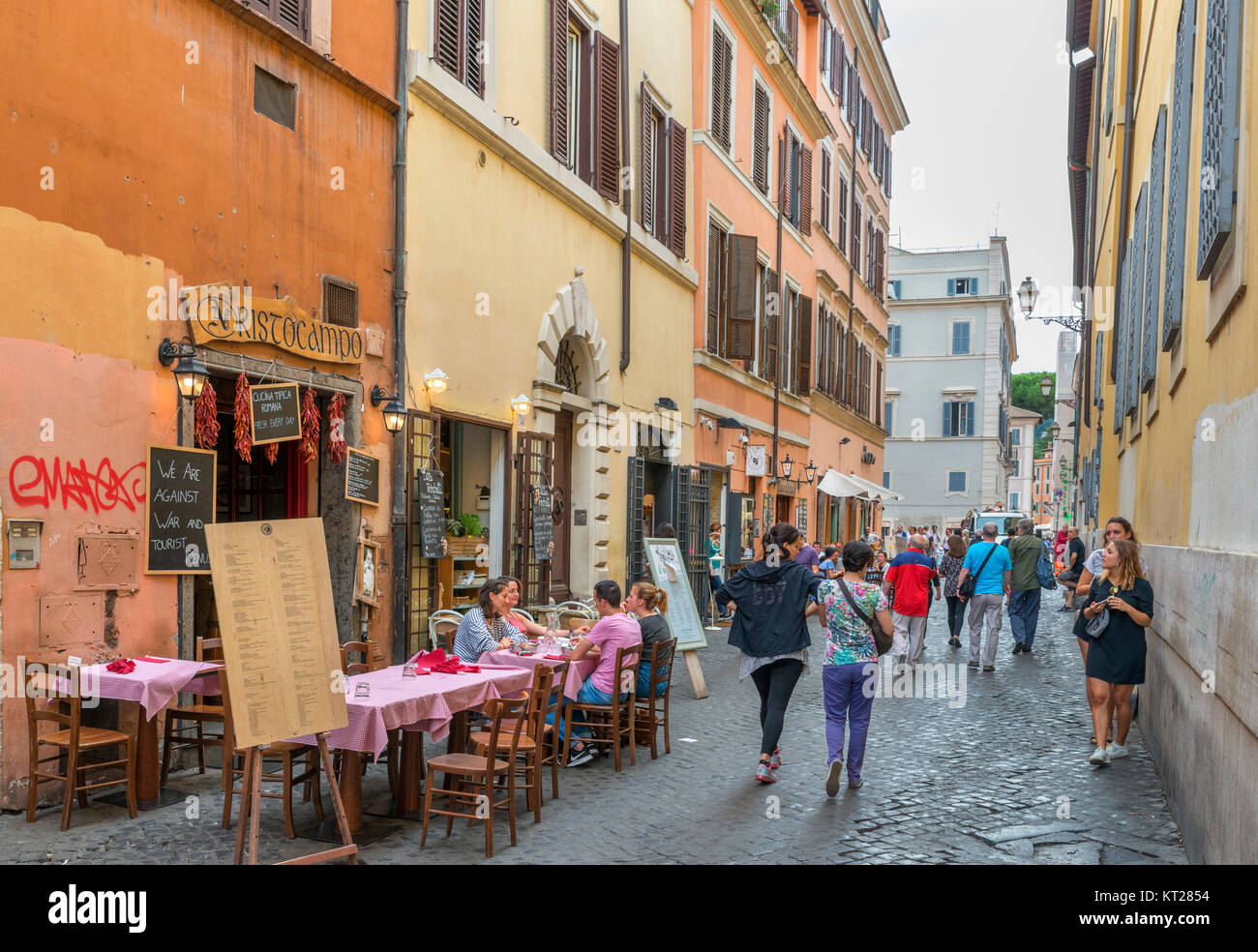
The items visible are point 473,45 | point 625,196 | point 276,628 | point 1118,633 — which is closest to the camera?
point 276,628

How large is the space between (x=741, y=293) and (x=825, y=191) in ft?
30.1

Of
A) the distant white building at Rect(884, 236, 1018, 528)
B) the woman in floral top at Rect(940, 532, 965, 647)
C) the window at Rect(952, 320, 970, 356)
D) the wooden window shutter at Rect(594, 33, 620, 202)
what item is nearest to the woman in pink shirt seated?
the wooden window shutter at Rect(594, 33, 620, 202)

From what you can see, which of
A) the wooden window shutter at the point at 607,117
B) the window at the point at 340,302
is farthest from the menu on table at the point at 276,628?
the wooden window shutter at the point at 607,117

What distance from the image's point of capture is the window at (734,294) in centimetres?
2083

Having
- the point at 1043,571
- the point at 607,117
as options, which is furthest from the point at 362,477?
the point at 1043,571

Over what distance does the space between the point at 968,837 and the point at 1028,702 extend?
225 inches

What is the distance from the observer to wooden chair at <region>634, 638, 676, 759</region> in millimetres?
8797

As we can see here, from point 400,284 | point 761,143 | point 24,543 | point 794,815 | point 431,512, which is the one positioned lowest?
point 794,815

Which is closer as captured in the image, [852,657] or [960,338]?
[852,657]

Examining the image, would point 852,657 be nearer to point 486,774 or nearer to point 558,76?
point 486,774

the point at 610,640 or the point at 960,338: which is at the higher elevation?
the point at 960,338

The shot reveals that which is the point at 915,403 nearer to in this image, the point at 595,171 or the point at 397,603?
the point at 595,171

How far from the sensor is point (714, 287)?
20641 mm

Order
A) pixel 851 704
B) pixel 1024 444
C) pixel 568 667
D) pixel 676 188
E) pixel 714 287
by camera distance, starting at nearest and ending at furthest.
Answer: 1. pixel 851 704
2. pixel 568 667
3. pixel 676 188
4. pixel 714 287
5. pixel 1024 444
